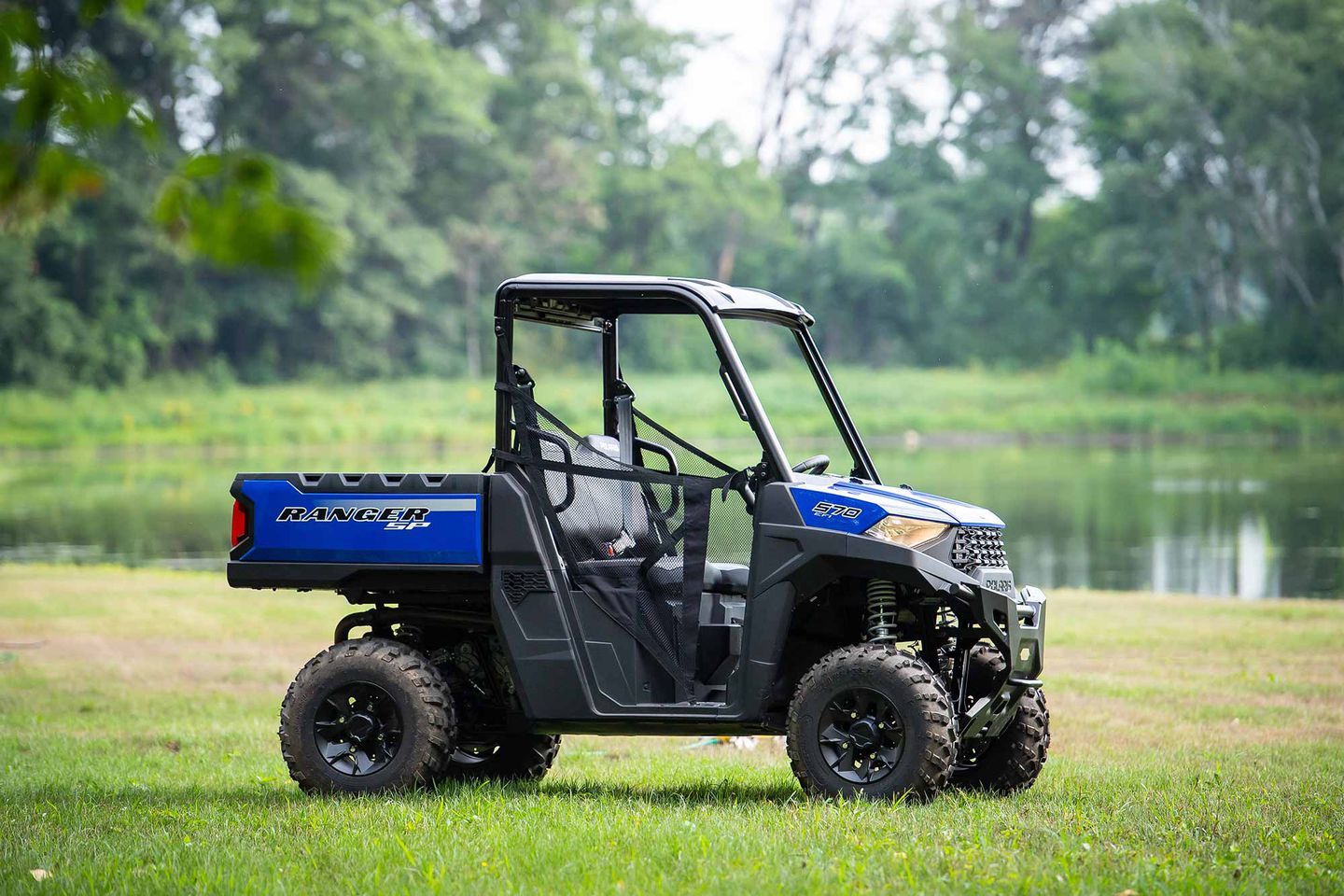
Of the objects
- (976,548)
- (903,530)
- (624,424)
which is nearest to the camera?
(903,530)

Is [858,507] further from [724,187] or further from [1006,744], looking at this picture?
[724,187]

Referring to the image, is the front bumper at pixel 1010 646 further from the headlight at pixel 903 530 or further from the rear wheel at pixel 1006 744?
the headlight at pixel 903 530

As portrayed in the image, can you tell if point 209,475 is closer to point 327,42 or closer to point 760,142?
point 327,42

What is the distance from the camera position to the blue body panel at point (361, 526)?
283 inches

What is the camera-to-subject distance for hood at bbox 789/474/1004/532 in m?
6.78

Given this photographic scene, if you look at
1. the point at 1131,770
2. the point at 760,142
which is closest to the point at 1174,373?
the point at 760,142

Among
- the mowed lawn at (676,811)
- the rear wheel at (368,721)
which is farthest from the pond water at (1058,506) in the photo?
the rear wheel at (368,721)

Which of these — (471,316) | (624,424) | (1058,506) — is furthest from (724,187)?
(624,424)

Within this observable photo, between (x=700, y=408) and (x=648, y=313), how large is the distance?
140 ft

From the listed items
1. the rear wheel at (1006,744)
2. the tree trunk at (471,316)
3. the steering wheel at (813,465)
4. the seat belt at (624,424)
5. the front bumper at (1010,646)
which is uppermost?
the tree trunk at (471,316)

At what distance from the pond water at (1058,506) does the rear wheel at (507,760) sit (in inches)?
498

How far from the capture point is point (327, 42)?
5425cm

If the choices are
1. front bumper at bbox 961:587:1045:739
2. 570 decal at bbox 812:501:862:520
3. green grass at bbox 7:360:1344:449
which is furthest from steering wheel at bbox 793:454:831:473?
green grass at bbox 7:360:1344:449

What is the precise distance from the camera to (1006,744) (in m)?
7.45
